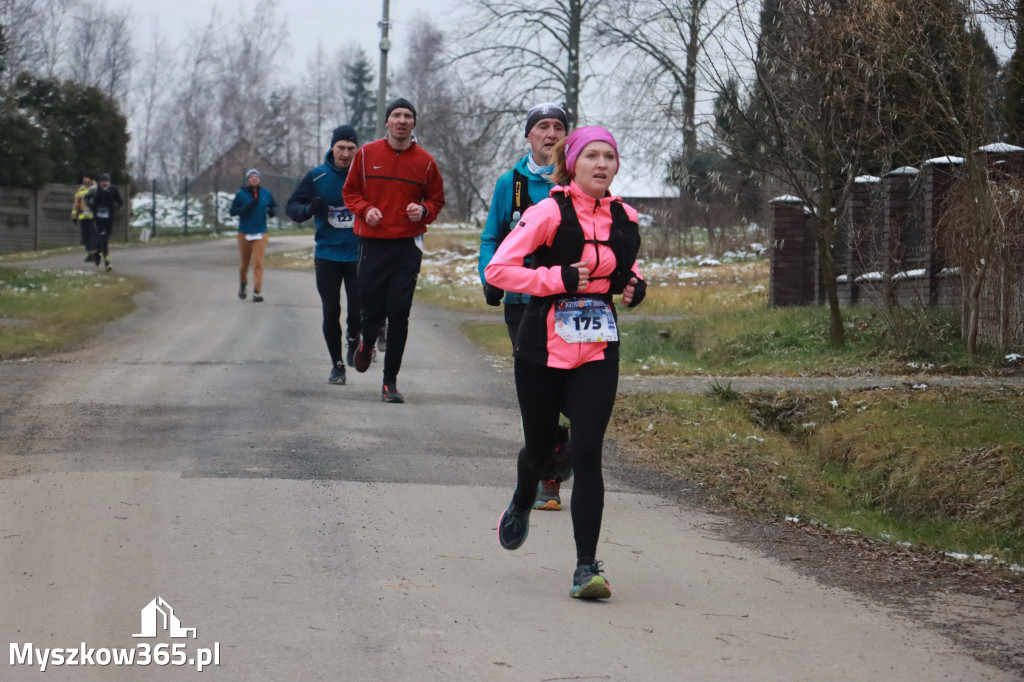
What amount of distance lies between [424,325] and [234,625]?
1465cm

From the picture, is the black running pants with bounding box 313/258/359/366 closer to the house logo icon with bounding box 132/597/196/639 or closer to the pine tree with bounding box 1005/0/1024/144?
the house logo icon with bounding box 132/597/196/639

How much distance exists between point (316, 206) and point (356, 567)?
226 inches

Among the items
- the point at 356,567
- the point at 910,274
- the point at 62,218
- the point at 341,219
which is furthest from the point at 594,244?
the point at 62,218

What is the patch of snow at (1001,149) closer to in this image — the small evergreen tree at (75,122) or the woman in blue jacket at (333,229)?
the woman in blue jacket at (333,229)

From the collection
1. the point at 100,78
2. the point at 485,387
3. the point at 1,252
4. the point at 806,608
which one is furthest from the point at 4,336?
the point at 100,78

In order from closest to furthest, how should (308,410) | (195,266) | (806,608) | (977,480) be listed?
(806,608)
(977,480)
(308,410)
(195,266)

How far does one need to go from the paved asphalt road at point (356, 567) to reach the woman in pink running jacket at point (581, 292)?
442 mm

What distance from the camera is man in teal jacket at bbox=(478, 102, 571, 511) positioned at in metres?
6.84

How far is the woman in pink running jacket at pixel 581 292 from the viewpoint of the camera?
5168mm

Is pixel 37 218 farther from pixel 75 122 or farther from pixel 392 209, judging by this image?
pixel 392 209

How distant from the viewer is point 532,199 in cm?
690

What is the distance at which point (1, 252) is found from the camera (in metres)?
36.3

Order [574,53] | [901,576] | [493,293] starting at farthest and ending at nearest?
[574,53]
[901,576]
[493,293]

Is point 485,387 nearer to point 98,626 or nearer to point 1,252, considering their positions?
point 98,626
